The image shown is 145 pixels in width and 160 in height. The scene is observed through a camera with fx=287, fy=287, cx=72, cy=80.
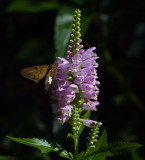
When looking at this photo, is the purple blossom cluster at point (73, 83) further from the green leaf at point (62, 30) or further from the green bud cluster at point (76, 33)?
the green leaf at point (62, 30)

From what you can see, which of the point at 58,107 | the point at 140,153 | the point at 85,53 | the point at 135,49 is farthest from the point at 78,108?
the point at 135,49

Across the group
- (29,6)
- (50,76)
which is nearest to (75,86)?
(50,76)

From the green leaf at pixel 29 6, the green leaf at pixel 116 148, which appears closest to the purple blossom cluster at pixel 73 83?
the green leaf at pixel 116 148

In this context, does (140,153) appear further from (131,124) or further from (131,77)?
(131,77)

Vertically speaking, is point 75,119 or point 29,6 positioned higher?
point 29,6

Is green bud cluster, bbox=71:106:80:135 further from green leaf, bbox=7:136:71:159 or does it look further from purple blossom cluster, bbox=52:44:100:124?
green leaf, bbox=7:136:71:159

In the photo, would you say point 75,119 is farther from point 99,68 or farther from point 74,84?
point 99,68
